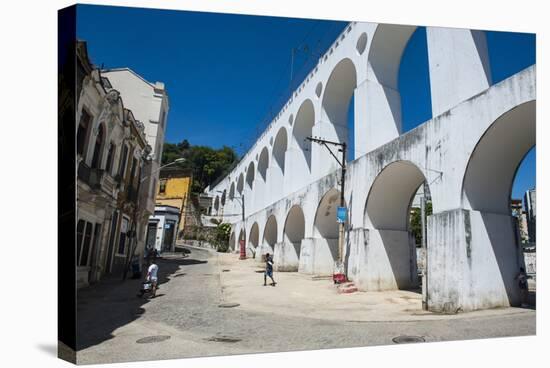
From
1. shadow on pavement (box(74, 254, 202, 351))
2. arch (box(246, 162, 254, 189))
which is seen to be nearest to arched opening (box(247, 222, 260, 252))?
arch (box(246, 162, 254, 189))

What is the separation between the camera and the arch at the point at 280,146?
68.4 ft

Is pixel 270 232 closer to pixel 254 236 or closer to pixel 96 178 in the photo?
pixel 254 236

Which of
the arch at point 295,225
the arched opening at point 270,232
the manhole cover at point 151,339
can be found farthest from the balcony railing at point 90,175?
the arched opening at point 270,232

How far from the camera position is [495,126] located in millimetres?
7094

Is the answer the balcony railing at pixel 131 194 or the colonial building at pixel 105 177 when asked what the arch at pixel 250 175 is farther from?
the balcony railing at pixel 131 194

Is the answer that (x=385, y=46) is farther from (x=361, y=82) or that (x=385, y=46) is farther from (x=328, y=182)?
(x=328, y=182)

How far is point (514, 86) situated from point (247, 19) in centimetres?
476

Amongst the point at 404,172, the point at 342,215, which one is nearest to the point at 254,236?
the point at 342,215

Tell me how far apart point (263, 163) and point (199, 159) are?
58.3 ft

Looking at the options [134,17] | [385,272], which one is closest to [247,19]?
[134,17]

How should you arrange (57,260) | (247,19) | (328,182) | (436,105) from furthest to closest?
(328,182) → (436,105) → (247,19) → (57,260)

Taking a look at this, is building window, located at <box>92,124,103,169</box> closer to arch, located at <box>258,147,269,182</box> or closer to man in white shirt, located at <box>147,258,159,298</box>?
man in white shirt, located at <box>147,258,159,298</box>

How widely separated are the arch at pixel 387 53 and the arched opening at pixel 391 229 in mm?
3518

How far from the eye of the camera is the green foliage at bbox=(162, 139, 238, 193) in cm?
591
